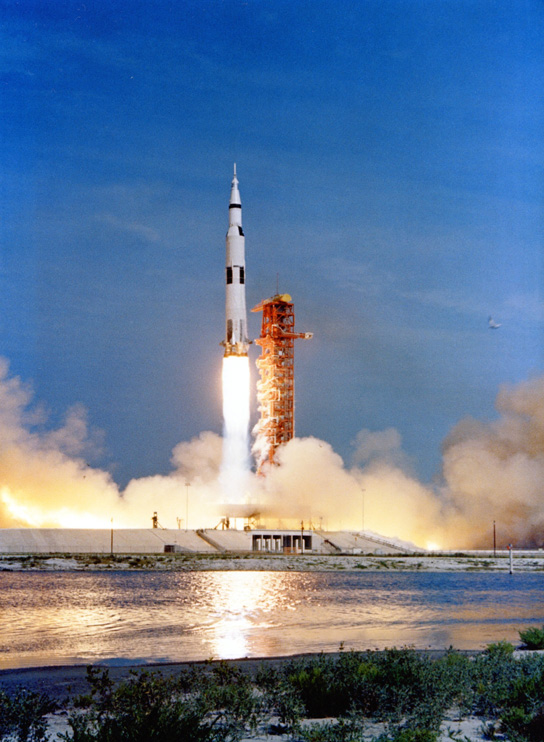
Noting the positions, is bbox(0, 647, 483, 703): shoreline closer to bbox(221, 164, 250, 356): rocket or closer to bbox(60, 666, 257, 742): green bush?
bbox(60, 666, 257, 742): green bush

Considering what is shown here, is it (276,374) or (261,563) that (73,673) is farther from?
(276,374)

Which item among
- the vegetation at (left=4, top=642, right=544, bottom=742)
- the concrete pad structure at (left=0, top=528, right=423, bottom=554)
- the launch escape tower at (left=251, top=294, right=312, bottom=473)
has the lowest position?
the vegetation at (left=4, top=642, right=544, bottom=742)

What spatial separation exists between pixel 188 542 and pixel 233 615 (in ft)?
152

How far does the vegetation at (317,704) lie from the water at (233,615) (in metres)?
8.93

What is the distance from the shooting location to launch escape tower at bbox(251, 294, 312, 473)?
93875 mm

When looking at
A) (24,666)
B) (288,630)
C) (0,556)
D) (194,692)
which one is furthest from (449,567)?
(194,692)

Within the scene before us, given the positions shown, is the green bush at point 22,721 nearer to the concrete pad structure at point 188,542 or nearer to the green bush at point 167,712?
the green bush at point 167,712

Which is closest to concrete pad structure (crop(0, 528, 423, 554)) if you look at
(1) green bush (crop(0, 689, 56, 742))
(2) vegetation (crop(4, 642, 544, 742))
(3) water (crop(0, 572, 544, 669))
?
(3) water (crop(0, 572, 544, 669))

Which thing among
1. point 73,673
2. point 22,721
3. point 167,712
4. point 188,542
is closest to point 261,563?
point 188,542

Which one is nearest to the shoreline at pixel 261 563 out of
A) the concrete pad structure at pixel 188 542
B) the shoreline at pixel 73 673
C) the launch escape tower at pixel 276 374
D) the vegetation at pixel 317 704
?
the concrete pad structure at pixel 188 542

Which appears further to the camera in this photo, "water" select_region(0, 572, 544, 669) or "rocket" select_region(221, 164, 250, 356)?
"rocket" select_region(221, 164, 250, 356)

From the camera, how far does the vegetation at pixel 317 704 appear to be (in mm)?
11836

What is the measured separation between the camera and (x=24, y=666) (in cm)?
2312

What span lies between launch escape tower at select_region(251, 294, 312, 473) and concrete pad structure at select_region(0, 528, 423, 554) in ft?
32.5
